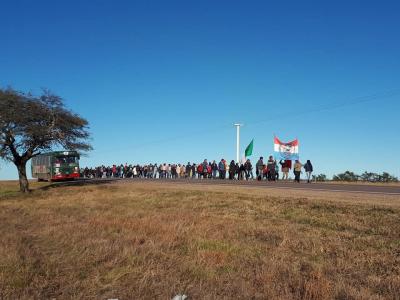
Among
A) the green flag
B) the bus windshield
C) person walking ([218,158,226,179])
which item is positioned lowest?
person walking ([218,158,226,179])

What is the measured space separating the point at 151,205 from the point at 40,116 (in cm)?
1924

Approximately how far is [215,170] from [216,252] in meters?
38.0

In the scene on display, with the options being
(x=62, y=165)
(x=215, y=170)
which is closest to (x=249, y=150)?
(x=215, y=170)

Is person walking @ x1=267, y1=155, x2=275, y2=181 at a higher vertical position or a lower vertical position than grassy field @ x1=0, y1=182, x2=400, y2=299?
higher

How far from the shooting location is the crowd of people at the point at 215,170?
39.3m

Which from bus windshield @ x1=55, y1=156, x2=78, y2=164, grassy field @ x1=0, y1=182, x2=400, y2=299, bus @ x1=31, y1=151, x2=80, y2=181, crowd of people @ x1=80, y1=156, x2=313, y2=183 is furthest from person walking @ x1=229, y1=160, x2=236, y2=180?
grassy field @ x1=0, y1=182, x2=400, y2=299

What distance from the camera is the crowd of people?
129ft

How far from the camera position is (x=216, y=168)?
163 ft

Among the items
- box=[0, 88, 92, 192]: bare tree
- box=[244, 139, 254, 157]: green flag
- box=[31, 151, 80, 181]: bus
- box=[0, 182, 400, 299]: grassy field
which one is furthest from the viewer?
box=[31, 151, 80, 181]: bus

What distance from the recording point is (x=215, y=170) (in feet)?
163

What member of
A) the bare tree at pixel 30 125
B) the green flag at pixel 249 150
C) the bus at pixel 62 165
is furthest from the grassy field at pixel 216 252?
the bus at pixel 62 165

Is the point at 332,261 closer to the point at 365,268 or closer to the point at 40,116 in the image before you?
→ the point at 365,268

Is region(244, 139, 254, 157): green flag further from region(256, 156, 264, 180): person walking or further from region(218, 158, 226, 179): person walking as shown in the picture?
region(256, 156, 264, 180): person walking

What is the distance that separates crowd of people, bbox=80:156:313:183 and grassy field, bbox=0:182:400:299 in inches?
716
